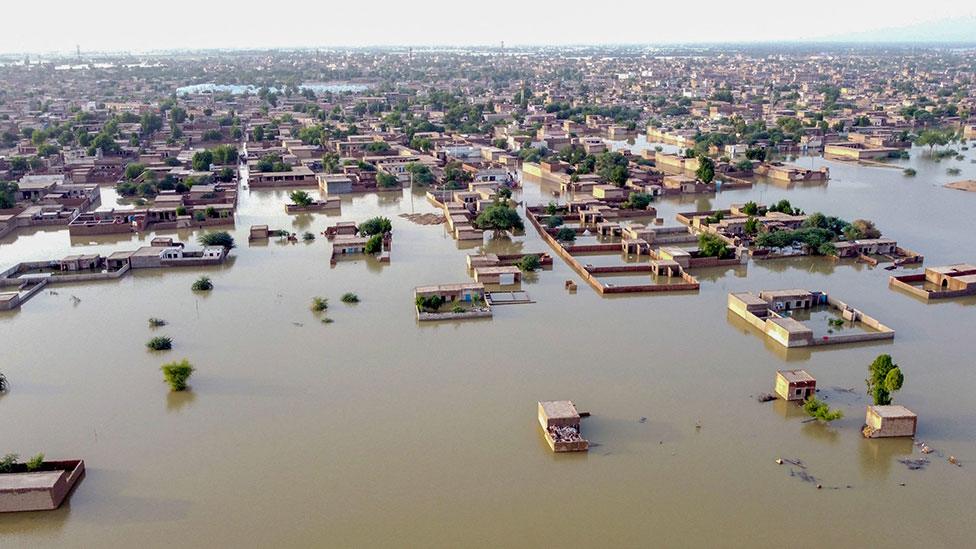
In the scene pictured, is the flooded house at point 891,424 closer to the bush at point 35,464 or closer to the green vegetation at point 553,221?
the bush at point 35,464

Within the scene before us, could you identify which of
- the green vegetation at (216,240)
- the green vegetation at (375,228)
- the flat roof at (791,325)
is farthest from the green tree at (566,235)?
the green vegetation at (216,240)

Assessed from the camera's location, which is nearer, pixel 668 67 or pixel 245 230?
pixel 245 230

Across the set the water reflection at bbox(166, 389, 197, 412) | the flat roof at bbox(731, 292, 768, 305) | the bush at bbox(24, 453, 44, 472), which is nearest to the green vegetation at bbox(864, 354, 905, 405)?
the flat roof at bbox(731, 292, 768, 305)

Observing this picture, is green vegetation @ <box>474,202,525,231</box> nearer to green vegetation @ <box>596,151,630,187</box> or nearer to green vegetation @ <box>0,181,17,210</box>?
green vegetation @ <box>596,151,630,187</box>

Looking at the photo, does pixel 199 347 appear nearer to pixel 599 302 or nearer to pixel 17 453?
pixel 17 453

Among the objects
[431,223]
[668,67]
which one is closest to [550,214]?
[431,223]

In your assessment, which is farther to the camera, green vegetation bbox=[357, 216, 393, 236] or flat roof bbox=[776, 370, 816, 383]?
green vegetation bbox=[357, 216, 393, 236]
